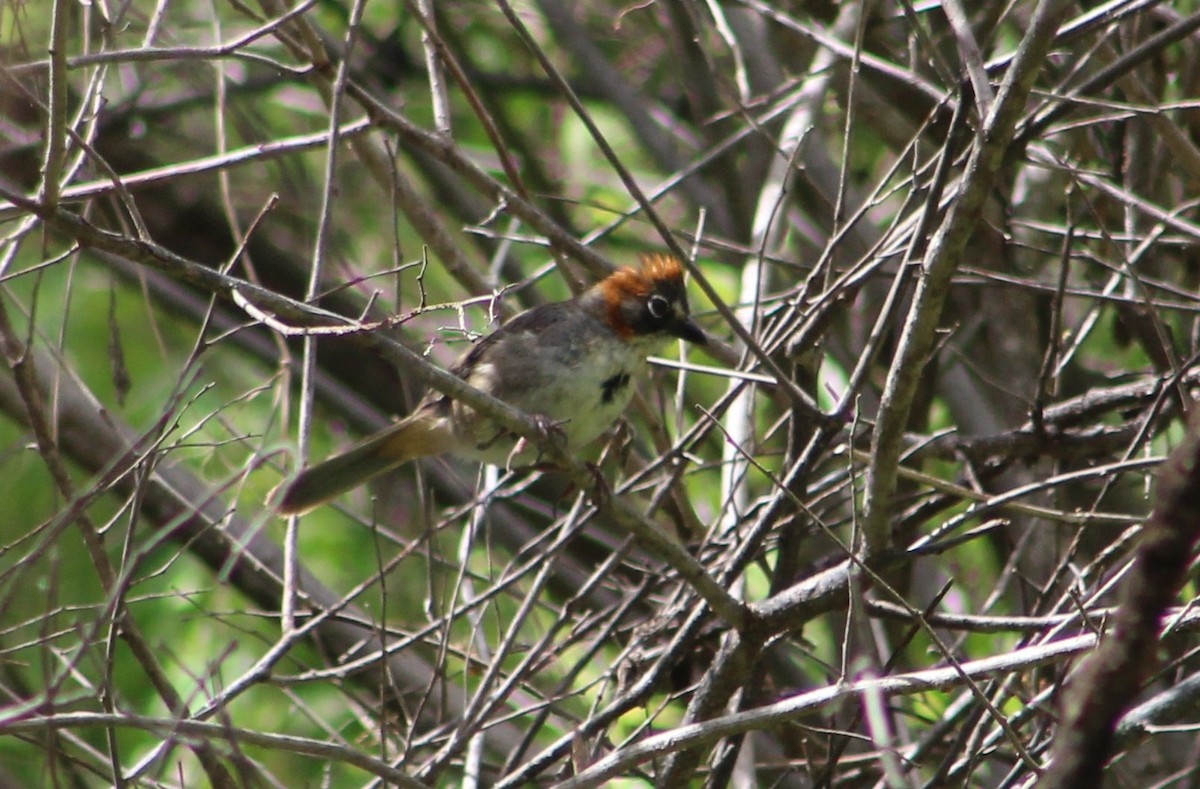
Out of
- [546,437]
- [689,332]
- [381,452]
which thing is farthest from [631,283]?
[546,437]

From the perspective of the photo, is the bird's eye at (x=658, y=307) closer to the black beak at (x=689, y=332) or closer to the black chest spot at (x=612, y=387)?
the black beak at (x=689, y=332)

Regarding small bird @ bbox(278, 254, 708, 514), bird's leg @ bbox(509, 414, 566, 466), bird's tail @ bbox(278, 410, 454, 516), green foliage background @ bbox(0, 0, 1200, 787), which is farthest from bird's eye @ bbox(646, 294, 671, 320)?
bird's tail @ bbox(278, 410, 454, 516)

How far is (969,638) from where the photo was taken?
212 inches

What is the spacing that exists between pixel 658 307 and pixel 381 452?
3.82ft

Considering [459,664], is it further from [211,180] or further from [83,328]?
[211,180]

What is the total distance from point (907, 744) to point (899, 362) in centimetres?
169

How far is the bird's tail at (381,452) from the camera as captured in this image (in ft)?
16.4

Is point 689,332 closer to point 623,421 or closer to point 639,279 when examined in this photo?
point 639,279

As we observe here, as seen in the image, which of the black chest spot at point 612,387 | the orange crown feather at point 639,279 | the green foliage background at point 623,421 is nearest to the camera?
the green foliage background at point 623,421

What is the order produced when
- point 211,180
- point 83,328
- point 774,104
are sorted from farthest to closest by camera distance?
1. point 211,180
2. point 83,328
3. point 774,104

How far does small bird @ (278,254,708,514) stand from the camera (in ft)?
16.2

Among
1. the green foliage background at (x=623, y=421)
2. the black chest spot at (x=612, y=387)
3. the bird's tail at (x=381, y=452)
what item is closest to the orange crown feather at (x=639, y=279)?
the green foliage background at (x=623, y=421)

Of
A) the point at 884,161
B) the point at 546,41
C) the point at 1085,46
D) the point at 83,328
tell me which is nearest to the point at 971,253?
the point at 1085,46

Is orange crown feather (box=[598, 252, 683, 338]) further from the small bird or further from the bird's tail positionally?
the bird's tail
